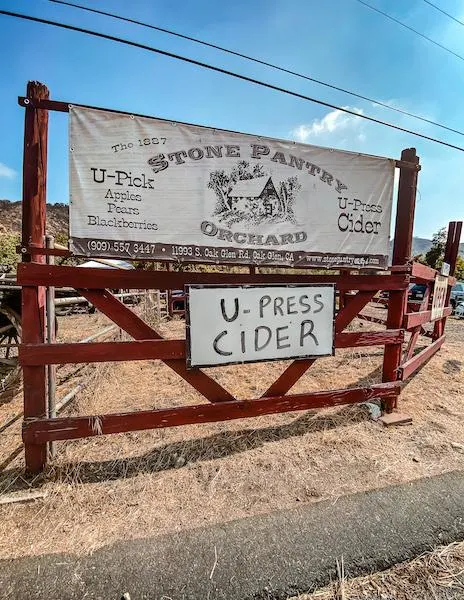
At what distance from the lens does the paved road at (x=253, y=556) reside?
5.65 ft

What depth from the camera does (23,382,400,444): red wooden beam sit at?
2566 mm

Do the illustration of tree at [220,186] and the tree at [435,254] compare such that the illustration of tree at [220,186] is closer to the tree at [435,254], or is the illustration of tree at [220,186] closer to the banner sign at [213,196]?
the banner sign at [213,196]

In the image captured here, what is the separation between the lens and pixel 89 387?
173 inches

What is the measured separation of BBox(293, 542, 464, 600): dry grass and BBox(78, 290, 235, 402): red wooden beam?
1.56 metres

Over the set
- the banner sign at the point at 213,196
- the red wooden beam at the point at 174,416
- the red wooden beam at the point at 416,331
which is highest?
the banner sign at the point at 213,196

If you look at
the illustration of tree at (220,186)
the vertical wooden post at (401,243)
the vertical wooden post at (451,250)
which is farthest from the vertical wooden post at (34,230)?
the vertical wooden post at (451,250)

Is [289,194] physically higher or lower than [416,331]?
higher

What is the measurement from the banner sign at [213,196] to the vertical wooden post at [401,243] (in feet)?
1.27

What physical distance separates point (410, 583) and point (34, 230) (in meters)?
3.32

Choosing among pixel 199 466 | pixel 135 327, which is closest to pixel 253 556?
pixel 199 466

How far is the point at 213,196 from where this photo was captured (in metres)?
2.83

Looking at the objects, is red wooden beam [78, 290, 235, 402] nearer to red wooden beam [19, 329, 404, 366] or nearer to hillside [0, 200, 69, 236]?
red wooden beam [19, 329, 404, 366]

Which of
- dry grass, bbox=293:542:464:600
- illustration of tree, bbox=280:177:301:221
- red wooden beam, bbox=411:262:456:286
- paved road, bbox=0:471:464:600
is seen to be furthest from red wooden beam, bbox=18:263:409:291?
dry grass, bbox=293:542:464:600

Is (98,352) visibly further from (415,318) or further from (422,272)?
(422,272)
